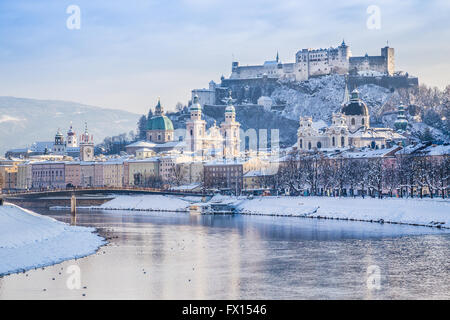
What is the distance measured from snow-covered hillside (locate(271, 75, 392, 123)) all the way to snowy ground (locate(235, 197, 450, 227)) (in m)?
81.5

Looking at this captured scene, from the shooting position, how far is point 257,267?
41.2 m

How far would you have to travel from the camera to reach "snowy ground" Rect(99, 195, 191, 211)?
102 meters

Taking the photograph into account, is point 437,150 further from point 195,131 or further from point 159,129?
point 159,129

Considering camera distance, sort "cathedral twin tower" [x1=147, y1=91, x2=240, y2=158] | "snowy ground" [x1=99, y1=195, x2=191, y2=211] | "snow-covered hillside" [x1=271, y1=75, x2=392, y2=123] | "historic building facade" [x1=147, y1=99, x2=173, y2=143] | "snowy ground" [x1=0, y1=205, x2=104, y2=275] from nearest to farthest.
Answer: "snowy ground" [x1=0, y1=205, x2=104, y2=275] < "snowy ground" [x1=99, y1=195, x2=191, y2=211] < "cathedral twin tower" [x1=147, y1=91, x2=240, y2=158] < "snow-covered hillside" [x1=271, y1=75, x2=392, y2=123] < "historic building facade" [x1=147, y1=99, x2=173, y2=143]

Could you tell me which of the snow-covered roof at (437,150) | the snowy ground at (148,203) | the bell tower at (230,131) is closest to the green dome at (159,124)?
the bell tower at (230,131)

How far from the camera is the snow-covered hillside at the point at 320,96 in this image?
17462 cm

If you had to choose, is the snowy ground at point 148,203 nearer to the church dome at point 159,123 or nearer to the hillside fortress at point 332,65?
the church dome at point 159,123

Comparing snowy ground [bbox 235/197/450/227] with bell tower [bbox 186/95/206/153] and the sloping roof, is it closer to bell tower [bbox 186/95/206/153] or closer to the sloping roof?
bell tower [bbox 186/95/206/153]

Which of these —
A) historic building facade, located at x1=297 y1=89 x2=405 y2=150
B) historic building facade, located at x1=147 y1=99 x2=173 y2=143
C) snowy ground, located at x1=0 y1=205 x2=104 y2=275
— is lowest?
snowy ground, located at x1=0 y1=205 x2=104 y2=275

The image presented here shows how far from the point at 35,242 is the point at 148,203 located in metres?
60.4

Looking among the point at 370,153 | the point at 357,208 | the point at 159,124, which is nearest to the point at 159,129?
the point at 159,124

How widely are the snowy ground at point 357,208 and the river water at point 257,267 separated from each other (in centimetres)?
479

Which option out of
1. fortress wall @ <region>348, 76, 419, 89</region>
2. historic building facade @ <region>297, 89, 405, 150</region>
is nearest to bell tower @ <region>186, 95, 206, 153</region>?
historic building facade @ <region>297, 89, 405, 150</region>

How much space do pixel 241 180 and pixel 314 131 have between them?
21256 millimetres
